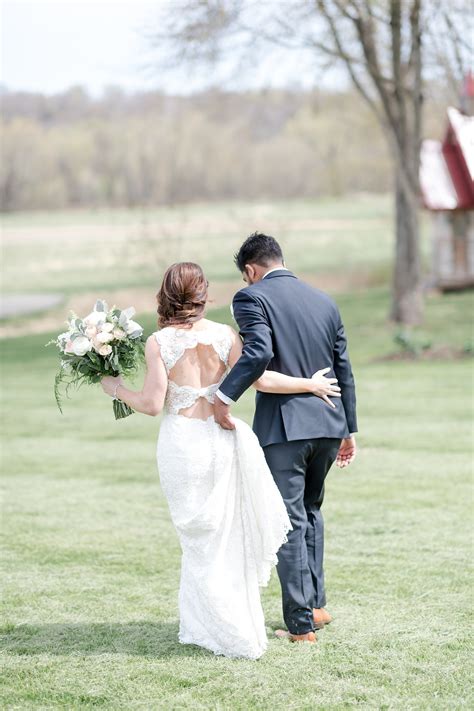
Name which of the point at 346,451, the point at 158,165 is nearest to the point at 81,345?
the point at 346,451

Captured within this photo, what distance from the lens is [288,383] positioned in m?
5.16

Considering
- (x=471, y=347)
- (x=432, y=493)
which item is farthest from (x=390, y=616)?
(x=471, y=347)

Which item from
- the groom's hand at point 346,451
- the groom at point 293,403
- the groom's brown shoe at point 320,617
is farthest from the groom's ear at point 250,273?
the groom's brown shoe at point 320,617

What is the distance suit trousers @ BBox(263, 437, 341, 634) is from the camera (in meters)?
5.23

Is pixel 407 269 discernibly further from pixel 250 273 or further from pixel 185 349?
pixel 185 349

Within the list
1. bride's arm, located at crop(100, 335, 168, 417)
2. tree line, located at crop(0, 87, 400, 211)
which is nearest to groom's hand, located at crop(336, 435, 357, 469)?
bride's arm, located at crop(100, 335, 168, 417)

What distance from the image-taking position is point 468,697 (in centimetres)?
455

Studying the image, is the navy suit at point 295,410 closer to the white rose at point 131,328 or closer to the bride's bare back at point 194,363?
the bride's bare back at point 194,363

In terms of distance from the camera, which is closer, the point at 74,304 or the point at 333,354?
the point at 333,354

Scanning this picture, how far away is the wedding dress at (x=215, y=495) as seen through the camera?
505 cm

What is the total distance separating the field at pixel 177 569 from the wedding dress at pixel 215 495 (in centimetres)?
25

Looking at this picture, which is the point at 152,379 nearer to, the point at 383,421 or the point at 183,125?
the point at 383,421

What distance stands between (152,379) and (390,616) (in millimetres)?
1966

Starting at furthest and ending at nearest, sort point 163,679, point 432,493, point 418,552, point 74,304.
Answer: point 74,304, point 432,493, point 418,552, point 163,679
